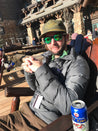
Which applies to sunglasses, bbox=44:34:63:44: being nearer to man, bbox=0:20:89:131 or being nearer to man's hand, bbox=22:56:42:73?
man, bbox=0:20:89:131

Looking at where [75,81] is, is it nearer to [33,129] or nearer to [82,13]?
[33,129]

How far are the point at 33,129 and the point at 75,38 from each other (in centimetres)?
137

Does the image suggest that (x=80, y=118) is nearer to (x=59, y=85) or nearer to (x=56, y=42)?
(x=59, y=85)

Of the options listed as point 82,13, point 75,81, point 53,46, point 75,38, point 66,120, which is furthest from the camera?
point 82,13

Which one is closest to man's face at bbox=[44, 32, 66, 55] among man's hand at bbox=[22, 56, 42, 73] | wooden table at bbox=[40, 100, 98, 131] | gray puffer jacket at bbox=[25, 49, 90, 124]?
gray puffer jacket at bbox=[25, 49, 90, 124]

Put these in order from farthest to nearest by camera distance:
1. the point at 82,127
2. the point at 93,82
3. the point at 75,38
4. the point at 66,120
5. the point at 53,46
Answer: the point at 75,38 → the point at 53,46 → the point at 93,82 → the point at 66,120 → the point at 82,127

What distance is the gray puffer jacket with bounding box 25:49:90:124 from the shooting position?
1.03 meters

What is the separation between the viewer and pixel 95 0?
4.94 ft

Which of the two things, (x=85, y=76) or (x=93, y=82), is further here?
(x=93, y=82)

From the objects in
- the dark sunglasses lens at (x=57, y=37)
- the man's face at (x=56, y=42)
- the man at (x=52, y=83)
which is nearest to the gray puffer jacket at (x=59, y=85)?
the man at (x=52, y=83)

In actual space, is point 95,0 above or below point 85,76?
above

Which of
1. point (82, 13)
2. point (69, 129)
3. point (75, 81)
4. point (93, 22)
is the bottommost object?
point (69, 129)

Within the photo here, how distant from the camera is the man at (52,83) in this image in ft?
3.44

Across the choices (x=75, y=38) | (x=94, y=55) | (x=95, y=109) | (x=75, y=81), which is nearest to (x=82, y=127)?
(x=95, y=109)
